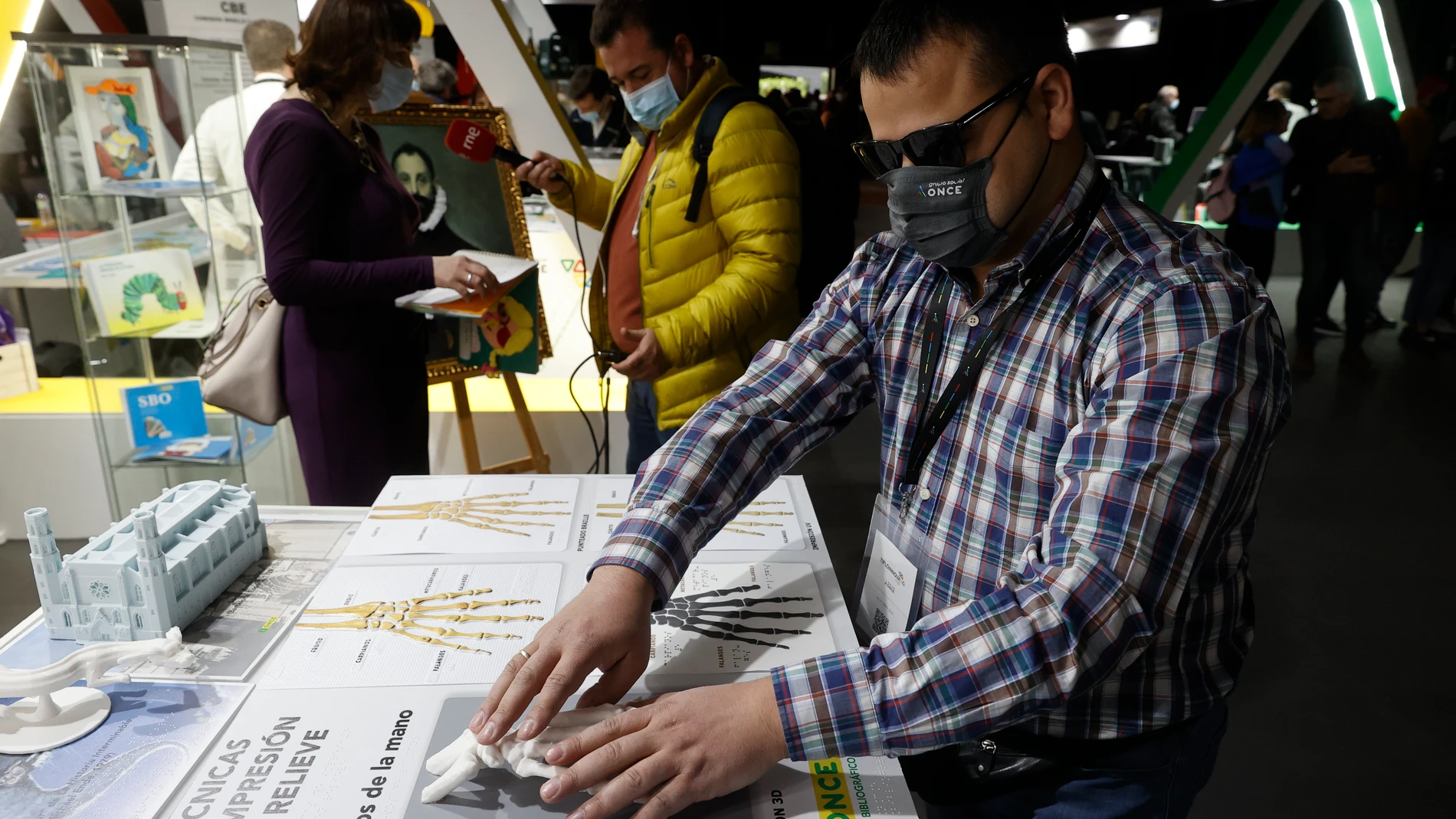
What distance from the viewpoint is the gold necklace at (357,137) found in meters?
2.03

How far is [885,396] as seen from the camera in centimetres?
128

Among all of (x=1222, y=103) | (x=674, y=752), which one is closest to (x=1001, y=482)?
(x=674, y=752)

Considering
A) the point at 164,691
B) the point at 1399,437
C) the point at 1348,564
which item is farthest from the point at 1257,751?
the point at 1399,437

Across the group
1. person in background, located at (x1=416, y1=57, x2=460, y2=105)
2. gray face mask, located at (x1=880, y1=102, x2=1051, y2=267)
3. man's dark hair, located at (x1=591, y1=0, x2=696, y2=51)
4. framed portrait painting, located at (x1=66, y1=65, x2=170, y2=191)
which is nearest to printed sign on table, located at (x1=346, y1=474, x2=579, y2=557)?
gray face mask, located at (x1=880, y1=102, x2=1051, y2=267)

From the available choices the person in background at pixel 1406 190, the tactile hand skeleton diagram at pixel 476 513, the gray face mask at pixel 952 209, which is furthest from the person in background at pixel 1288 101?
the tactile hand skeleton diagram at pixel 476 513

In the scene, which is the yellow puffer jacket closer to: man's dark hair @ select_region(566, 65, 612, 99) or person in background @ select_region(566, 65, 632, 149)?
person in background @ select_region(566, 65, 632, 149)

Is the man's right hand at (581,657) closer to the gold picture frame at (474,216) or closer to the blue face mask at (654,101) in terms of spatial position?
the blue face mask at (654,101)

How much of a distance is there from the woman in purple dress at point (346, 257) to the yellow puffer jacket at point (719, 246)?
20.2 inches

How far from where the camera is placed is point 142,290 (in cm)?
290

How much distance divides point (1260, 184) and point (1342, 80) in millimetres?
541

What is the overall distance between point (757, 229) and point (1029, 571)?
1417 mm

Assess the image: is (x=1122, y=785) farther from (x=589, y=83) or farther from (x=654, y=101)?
(x=589, y=83)

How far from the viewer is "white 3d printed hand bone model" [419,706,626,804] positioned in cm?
87

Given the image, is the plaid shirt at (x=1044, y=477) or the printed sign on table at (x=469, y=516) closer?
the plaid shirt at (x=1044, y=477)
